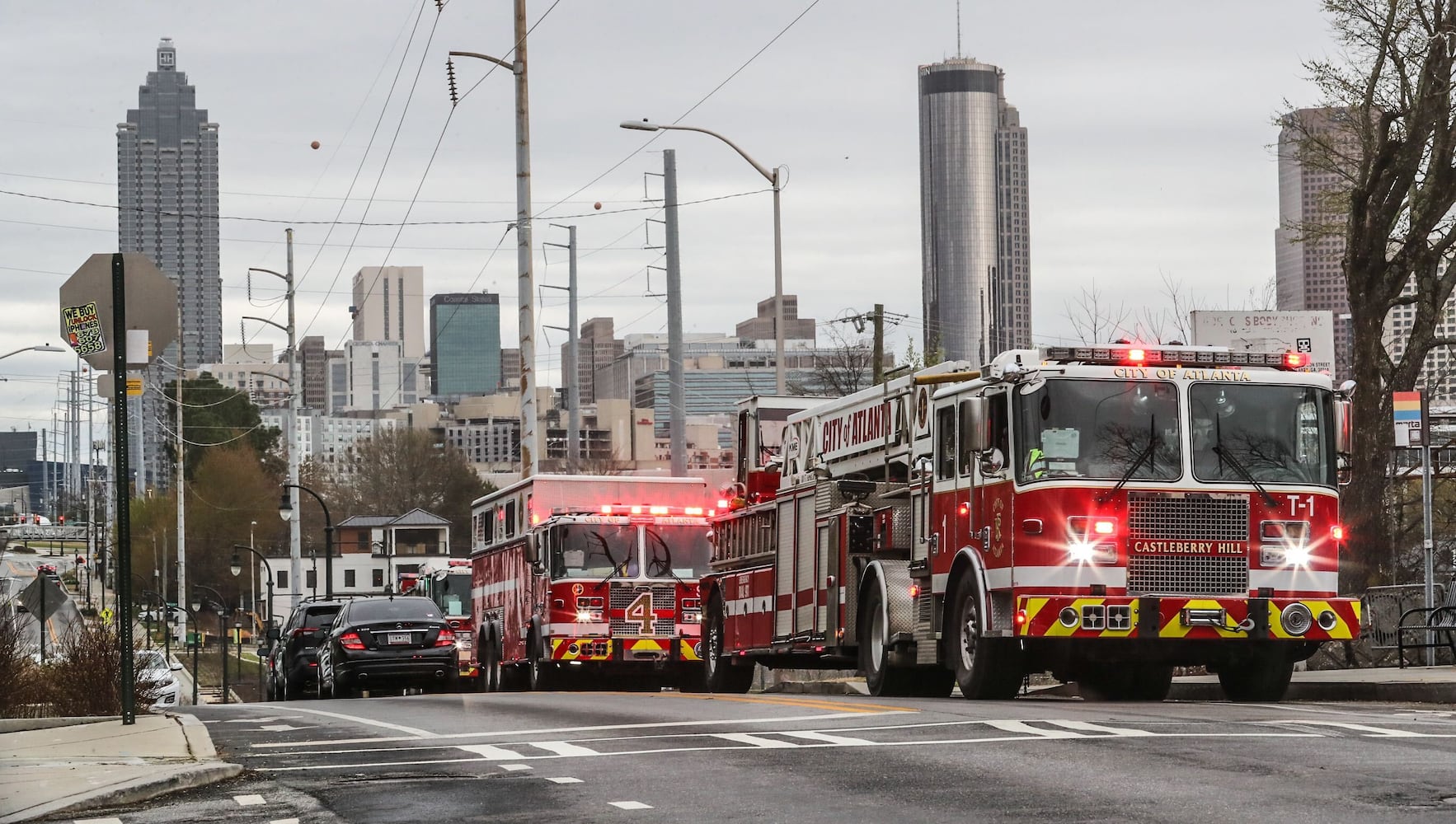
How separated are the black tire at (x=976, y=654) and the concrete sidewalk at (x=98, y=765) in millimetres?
7088

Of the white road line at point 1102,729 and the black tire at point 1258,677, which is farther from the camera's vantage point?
the black tire at point 1258,677

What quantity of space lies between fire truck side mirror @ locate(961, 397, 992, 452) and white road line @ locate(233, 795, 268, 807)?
9.27 meters

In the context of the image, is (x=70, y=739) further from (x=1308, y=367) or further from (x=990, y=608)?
(x=1308, y=367)

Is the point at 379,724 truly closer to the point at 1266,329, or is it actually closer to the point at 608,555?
the point at 608,555

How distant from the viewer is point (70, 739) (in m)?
16.3

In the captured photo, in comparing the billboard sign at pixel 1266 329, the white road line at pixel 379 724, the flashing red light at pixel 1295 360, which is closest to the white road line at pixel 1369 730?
the flashing red light at pixel 1295 360

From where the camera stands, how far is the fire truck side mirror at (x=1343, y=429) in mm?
19750

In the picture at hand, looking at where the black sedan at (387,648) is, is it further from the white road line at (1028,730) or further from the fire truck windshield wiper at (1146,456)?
the white road line at (1028,730)

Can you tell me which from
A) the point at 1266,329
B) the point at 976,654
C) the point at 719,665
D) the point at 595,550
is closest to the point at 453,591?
the point at 595,550

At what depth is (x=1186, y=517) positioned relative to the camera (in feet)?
63.4

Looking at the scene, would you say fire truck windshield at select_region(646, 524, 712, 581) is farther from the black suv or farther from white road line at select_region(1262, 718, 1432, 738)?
white road line at select_region(1262, 718, 1432, 738)

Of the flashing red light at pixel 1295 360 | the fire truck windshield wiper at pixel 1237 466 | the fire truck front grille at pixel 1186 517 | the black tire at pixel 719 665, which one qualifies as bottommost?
the black tire at pixel 719 665

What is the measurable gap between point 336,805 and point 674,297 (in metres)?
36.9

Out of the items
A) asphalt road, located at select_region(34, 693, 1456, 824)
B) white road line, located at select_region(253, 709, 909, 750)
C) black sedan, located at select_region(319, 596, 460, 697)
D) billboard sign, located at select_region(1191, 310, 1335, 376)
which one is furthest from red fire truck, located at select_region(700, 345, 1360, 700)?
billboard sign, located at select_region(1191, 310, 1335, 376)
